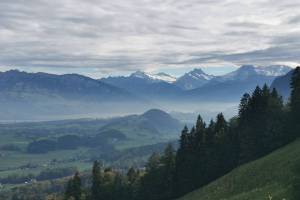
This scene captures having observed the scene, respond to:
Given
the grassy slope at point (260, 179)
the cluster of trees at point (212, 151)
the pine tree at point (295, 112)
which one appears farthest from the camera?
the cluster of trees at point (212, 151)

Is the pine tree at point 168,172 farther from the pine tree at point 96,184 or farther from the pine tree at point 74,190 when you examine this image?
the pine tree at point 74,190

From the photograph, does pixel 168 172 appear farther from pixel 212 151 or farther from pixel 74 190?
pixel 74 190

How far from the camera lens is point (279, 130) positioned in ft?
287

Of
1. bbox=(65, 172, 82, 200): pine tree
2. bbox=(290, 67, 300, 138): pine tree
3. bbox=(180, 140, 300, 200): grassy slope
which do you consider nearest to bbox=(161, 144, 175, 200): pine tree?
bbox=(65, 172, 82, 200): pine tree

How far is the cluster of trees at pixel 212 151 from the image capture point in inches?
3548

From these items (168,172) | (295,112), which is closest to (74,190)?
(168,172)

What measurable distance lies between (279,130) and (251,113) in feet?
34.9

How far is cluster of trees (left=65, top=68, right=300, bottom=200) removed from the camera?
90.1m

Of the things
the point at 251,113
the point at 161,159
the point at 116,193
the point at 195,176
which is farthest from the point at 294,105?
the point at 116,193

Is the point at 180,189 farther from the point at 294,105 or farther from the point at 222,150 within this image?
the point at 294,105

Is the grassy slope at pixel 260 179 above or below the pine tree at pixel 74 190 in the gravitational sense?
above

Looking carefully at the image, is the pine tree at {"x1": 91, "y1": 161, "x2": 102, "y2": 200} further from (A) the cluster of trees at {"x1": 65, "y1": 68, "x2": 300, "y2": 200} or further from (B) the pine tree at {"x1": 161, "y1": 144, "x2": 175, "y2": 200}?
Answer: (B) the pine tree at {"x1": 161, "y1": 144, "x2": 175, "y2": 200}

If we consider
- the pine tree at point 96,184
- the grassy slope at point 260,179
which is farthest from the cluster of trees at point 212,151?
the grassy slope at point 260,179

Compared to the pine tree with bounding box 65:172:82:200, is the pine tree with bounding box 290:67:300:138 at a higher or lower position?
higher
